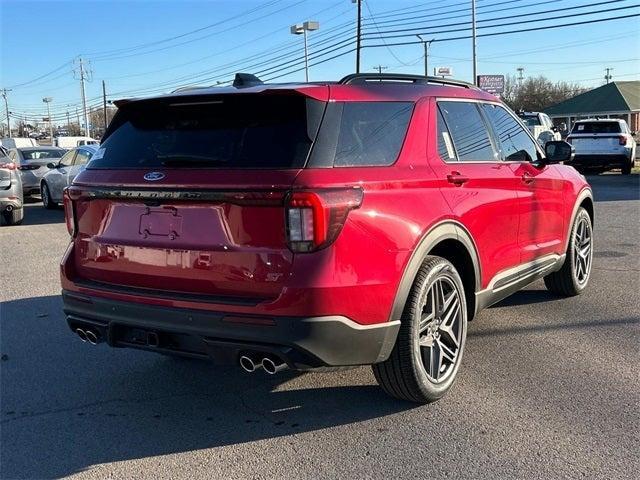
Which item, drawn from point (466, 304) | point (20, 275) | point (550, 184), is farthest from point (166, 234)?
point (20, 275)

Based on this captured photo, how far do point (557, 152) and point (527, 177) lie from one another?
61cm

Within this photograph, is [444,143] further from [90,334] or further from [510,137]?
[90,334]

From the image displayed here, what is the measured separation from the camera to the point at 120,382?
4.40 meters

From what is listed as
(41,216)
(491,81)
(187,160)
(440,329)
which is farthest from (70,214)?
(491,81)

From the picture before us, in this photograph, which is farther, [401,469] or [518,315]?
[518,315]

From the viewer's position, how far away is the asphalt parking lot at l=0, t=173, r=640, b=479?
327cm

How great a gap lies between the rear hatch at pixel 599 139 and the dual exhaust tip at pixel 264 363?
64.3 ft

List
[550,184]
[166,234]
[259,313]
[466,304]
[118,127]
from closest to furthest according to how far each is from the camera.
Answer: [259,313], [166,234], [118,127], [466,304], [550,184]

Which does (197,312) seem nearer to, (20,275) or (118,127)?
(118,127)

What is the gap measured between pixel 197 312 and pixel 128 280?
0.58 meters

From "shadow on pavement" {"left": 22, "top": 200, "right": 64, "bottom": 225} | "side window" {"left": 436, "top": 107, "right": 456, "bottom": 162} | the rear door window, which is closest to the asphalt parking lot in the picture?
"side window" {"left": 436, "top": 107, "right": 456, "bottom": 162}

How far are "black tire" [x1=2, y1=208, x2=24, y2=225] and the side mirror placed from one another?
1081cm

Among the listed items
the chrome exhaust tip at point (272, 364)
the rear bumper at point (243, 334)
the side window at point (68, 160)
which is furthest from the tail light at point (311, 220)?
the side window at point (68, 160)

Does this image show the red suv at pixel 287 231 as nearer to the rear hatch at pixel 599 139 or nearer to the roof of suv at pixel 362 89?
the roof of suv at pixel 362 89
